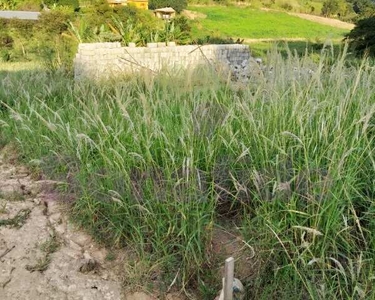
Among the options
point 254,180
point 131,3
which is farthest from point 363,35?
point 254,180

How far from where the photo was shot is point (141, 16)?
579 inches

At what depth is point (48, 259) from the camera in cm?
201

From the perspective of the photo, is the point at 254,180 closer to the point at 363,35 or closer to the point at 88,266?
the point at 88,266

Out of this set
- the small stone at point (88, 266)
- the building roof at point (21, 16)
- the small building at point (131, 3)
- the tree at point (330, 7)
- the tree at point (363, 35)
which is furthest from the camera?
the tree at point (330, 7)

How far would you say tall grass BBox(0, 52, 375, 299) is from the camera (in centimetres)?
159

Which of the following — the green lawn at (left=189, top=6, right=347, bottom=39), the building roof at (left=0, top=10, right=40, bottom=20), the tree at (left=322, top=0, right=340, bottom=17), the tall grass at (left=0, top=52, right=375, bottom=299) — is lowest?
the green lawn at (left=189, top=6, right=347, bottom=39)

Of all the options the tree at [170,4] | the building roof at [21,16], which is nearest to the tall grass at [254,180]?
the building roof at [21,16]

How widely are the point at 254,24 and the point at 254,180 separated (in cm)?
2826

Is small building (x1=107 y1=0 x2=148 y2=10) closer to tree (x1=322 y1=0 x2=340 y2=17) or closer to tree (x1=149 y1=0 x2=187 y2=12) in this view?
tree (x1=149 y1=0 x2=187 y2=12)

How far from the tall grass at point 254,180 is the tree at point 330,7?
37585mm

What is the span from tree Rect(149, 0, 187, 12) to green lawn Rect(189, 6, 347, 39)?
168 centimetres

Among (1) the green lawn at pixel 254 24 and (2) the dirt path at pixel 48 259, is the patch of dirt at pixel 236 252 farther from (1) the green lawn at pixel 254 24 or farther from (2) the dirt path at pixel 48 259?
(1) the green lawn at pixel 254 24

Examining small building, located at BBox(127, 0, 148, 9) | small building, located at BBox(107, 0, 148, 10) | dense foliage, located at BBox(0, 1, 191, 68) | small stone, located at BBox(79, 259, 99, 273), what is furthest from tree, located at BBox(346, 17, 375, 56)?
small stone, located at BBox(79, 259, 99, 273)

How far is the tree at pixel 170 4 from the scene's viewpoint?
81.5ft
